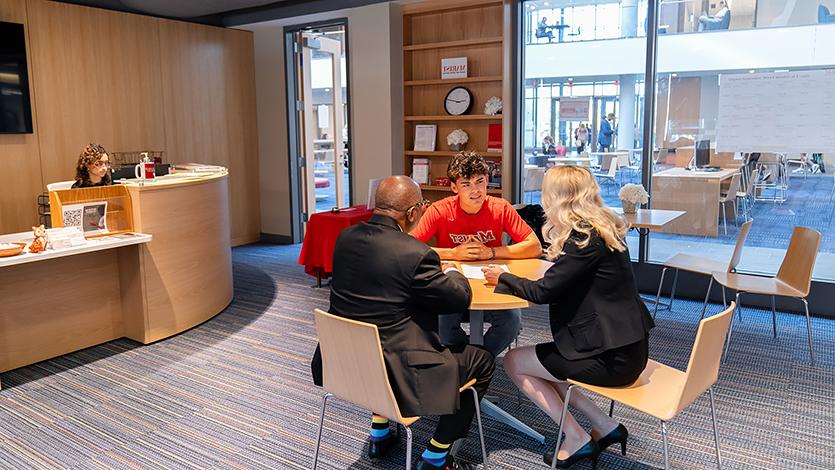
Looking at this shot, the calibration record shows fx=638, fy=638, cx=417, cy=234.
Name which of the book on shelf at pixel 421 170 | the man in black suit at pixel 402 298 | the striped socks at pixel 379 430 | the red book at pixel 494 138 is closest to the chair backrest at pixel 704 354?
the man in black suit at pixel 402 298

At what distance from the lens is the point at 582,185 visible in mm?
2701

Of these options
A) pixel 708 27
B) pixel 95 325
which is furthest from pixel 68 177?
pixel 708 27

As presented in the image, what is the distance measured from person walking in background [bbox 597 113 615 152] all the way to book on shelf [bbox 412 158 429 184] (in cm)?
193

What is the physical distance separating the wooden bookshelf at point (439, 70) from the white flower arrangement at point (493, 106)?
0.21 ft

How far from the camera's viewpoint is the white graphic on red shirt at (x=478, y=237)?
3.66 metres

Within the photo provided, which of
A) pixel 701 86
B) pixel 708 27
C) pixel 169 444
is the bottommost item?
pixel 169 444

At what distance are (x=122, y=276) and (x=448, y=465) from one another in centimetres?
303

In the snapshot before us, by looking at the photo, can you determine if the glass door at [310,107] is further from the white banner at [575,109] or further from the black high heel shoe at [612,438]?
the black high heel shoe at [612,438]

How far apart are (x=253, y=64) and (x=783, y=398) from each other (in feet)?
22.9

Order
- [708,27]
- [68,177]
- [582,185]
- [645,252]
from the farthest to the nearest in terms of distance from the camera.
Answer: [68,177]
[645,252]
[708,27]
[582,185]

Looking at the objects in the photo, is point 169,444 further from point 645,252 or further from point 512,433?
point 645,252

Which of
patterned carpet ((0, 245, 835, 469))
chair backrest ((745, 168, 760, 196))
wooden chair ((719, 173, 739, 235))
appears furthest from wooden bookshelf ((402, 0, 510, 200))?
patterned carpet ((0, 245, 835, 469))

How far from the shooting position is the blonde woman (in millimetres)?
2592

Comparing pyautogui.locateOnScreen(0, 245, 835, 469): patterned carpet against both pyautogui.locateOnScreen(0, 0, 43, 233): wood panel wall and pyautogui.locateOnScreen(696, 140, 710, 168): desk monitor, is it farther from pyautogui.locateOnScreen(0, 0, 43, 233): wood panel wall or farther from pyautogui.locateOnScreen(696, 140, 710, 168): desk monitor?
pyautogui.locateOnScreen(0, 0, 43, 233): wood panel wall
